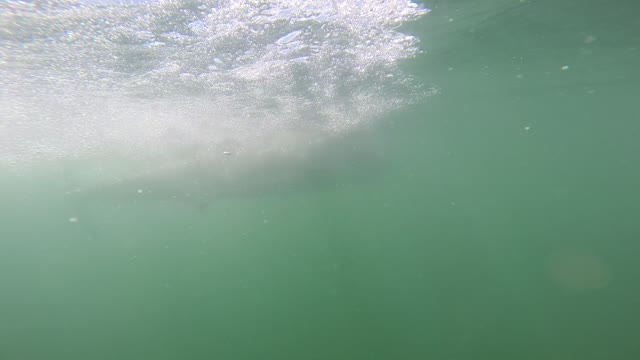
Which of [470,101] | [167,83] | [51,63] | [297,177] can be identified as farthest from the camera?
[470,101]

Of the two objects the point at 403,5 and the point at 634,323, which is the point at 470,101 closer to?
the point at 634,323

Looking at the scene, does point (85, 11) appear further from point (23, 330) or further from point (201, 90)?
point (23, 330)

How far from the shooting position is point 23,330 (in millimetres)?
23031

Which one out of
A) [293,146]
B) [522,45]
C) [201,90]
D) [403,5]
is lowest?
[293,146]

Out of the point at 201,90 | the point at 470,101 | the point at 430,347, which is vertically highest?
the point at 201,90

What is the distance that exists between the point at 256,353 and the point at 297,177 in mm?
9746

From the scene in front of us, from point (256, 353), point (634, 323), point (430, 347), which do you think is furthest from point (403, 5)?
point (634, 323)

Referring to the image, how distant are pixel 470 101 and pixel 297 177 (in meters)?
15.2

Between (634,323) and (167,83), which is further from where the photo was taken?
(634,323)

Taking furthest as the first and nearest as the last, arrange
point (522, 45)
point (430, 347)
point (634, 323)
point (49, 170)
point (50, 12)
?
point (49, 170) → point (430, 347) → point (634, 323) → point (522, 45) → point (50, 12)

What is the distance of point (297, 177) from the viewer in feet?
63.8

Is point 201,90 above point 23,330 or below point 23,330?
above

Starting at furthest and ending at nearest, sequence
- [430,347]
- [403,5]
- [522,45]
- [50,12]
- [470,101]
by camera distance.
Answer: [470,101] → [430,347] → [522,45] → [403,5] → [50,12]

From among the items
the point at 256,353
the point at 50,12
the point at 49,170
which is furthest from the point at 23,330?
the point at 50,12
